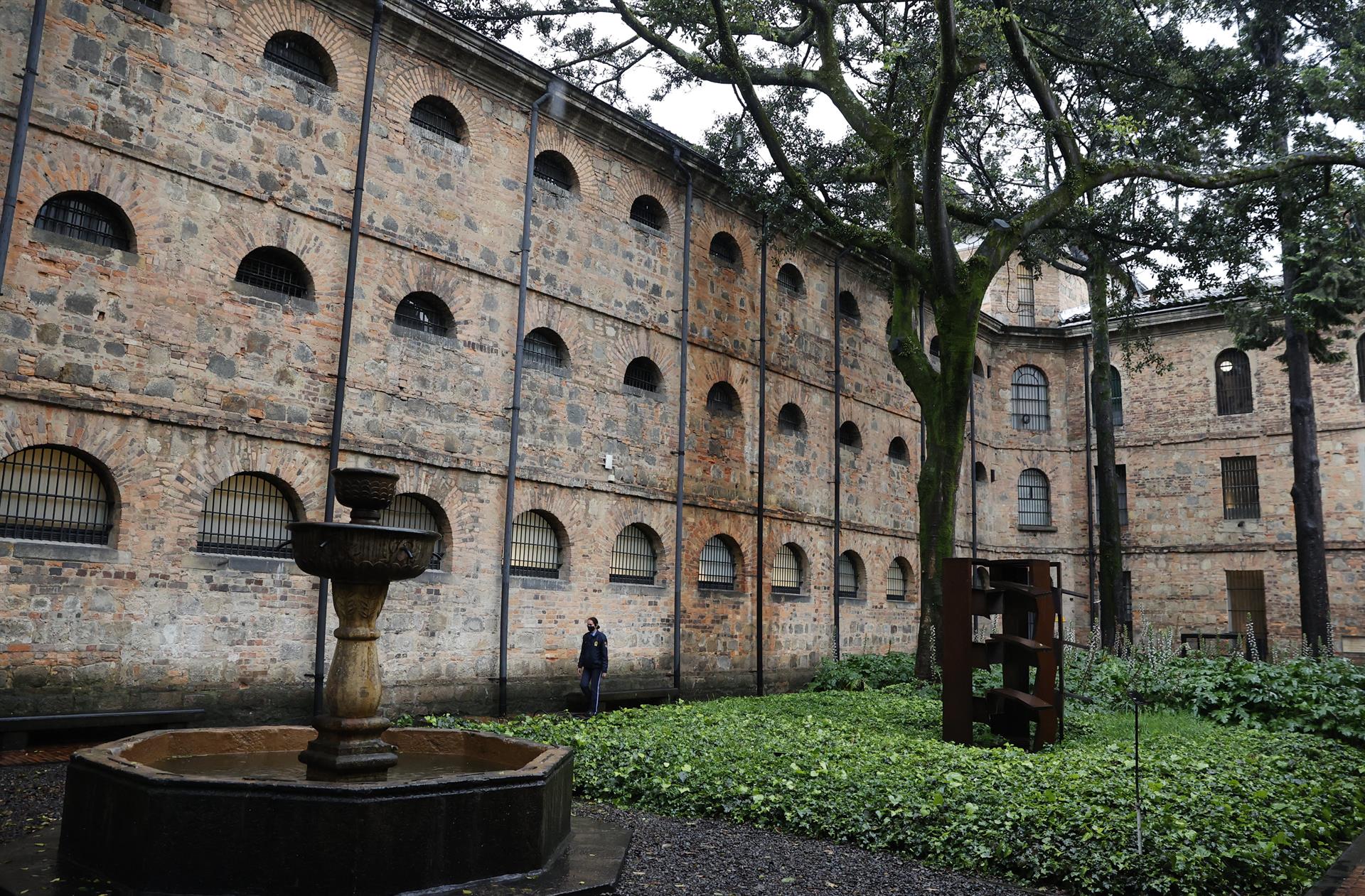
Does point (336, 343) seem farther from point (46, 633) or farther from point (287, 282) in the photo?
point (46, 633)

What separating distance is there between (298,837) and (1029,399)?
25.8 m

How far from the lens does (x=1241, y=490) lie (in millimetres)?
25234

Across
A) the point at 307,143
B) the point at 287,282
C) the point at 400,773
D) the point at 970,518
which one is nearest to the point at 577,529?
the point at 287,282

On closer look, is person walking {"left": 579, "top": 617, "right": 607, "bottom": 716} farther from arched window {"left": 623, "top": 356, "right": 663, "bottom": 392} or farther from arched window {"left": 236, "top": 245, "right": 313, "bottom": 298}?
arched window {"left": 236, "top": 245, "right": 313, "bottom": 298}

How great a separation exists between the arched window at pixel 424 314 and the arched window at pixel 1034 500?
18644 mm

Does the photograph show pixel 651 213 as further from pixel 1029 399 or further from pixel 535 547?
pixel 1029 399

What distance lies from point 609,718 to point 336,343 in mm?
5596

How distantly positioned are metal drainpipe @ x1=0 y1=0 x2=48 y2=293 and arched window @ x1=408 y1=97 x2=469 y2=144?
4.52 m

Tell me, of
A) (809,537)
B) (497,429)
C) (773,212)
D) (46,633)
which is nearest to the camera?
(46,633)

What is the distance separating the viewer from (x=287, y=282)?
12188mm

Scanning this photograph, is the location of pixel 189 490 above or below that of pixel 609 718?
above

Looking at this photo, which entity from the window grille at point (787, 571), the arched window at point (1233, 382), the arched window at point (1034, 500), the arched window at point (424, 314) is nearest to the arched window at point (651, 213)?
the arched window at point (424, 314)

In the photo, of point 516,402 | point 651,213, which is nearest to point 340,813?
point 516,402

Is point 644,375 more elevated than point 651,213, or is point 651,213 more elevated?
point 651,213
